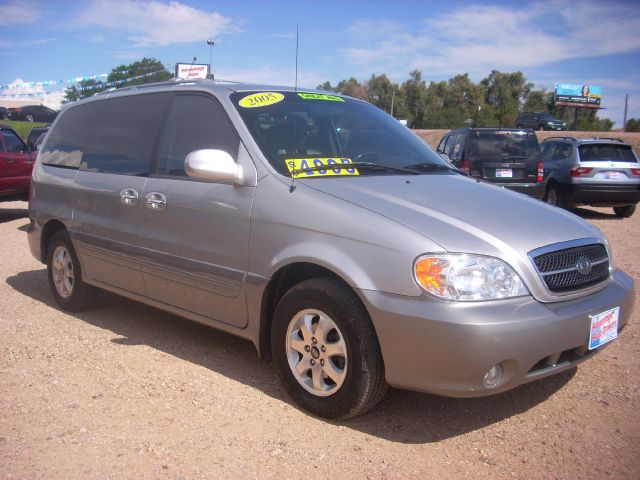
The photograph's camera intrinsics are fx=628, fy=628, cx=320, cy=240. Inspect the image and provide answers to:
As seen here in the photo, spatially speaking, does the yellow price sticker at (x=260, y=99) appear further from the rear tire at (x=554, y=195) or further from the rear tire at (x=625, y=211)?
the rear tire at (x=625, y=211)

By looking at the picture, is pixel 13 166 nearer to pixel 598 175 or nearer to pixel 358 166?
pixel 358 166

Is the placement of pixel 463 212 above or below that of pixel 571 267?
above

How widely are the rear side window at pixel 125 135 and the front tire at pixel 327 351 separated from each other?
1775 millimetres

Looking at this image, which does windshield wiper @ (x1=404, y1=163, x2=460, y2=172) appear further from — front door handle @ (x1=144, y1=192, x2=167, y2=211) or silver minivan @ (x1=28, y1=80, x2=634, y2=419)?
front door handle @ (x1=144, y1=192, x2=167, y2=211)

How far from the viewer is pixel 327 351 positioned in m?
3.36

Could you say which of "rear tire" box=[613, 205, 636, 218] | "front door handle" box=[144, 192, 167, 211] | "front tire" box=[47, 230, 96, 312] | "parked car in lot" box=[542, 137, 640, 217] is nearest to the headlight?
"front door handle" box=[144, 192, 167, 211]

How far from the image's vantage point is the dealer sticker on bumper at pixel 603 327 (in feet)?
10.8

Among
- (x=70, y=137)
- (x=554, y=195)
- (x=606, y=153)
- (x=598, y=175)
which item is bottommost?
(x=554, y=195)

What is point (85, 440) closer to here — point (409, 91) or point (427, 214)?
point (427, 214)

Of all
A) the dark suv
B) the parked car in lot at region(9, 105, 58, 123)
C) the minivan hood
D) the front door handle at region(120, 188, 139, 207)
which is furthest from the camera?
the parked car in lot at region(9, 105, 58, 123)

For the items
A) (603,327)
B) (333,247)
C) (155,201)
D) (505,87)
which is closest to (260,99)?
(155,201)

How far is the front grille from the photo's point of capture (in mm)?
3170

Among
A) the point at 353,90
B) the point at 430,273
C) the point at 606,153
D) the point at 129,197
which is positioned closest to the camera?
the point at 430,273

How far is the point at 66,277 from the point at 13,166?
708 cm
